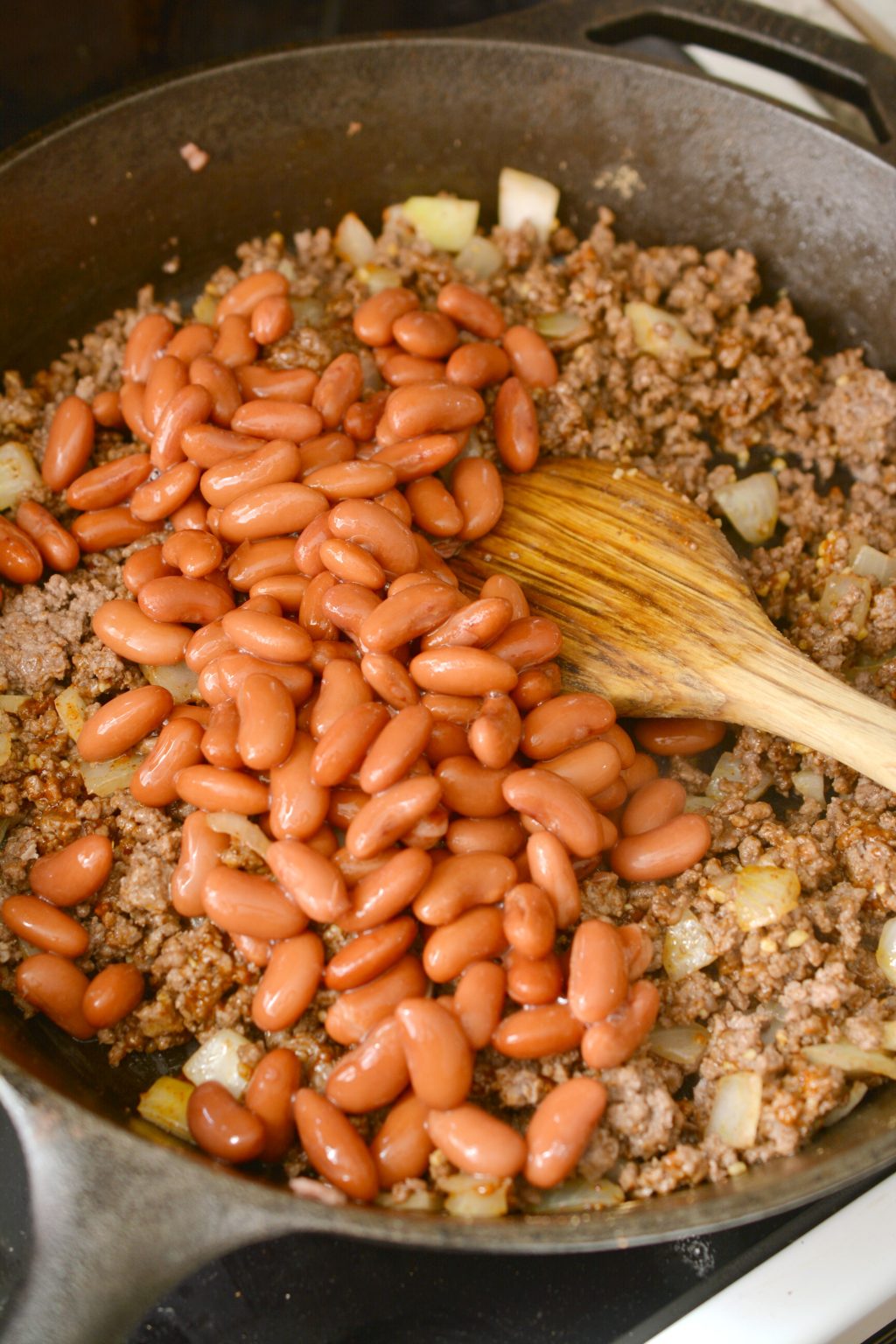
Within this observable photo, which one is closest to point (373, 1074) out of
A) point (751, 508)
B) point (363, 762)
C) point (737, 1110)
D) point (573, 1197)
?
point (573, 1197)

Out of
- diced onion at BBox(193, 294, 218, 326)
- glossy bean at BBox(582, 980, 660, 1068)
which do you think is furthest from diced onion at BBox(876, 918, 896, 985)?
diced onion at BBox(193, 294, 218, 326)

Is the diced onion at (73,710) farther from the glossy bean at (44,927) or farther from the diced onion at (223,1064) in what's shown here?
the diced onion at (223,1064)

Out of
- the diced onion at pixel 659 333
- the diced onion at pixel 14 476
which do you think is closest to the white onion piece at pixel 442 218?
the diced onion at pixel 659 333

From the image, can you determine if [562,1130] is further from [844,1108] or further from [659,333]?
[659,333]

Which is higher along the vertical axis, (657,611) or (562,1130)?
(657,611)

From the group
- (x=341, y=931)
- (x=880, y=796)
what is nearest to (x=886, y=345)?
(x=880, y=796)
